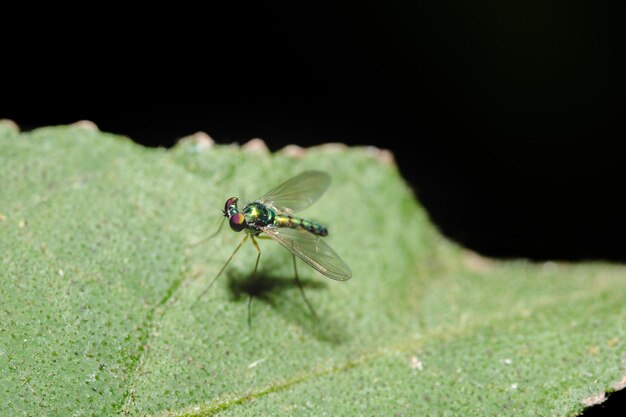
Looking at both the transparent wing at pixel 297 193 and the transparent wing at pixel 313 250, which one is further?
the transparent wing at pixel 297 193

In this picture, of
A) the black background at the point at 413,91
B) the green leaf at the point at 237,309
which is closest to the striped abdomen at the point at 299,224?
the green leaf at the point at 237,309

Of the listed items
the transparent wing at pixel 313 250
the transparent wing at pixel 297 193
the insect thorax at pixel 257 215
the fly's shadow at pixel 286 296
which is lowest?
the fly's shadow at pixel 286 296

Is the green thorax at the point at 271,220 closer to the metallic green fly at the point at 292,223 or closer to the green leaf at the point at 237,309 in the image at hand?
the metallic green fly at the point at 292,223

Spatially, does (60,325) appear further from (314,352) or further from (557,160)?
(557,160)

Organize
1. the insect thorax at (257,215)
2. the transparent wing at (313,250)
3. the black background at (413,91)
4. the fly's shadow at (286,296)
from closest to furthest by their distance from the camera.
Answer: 1. the transparent wing at (313,250)
2. the fly's shadow at (286,296)
3. the insect thorax at (257,215)
4. the black background at (413,91)

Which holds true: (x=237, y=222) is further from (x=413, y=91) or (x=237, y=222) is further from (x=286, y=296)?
(x=413, y=91)

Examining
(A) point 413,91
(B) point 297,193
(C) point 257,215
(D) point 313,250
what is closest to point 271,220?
(C) point 257,215

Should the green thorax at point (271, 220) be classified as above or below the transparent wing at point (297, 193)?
below

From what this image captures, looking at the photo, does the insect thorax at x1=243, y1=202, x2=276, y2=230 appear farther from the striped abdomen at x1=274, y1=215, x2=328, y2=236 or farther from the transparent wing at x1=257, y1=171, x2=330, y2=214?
the transparent wing at x1=257, y1=171, x2=330, y2=214

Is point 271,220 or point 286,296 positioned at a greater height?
point 271,220
